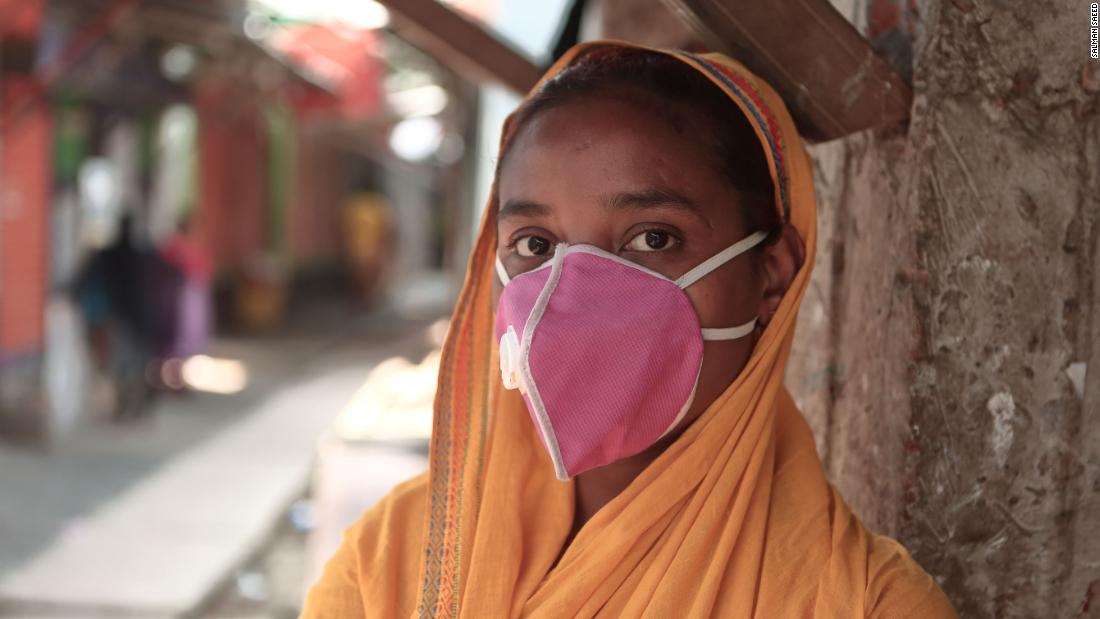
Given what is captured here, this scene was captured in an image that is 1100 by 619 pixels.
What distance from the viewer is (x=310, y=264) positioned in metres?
20.5

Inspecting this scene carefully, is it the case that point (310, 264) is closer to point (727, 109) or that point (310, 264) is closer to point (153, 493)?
point (153, 493)

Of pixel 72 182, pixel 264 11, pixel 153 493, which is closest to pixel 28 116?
pixel 72 182

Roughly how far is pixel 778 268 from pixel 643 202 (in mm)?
231

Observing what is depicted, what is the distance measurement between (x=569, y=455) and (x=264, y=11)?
8.35 metres

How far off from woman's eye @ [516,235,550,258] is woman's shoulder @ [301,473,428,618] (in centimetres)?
37

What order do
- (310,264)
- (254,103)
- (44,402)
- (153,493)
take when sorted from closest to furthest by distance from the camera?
(153,493) < (44,402) < (254,103) < (310,264)

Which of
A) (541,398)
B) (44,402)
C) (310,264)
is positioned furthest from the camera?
(310,264)

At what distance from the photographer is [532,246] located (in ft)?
4.26

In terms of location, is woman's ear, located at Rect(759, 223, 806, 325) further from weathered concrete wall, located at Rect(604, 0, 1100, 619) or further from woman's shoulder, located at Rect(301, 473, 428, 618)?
woman's shoulder, located at Rect(301, 473, 428, 618)

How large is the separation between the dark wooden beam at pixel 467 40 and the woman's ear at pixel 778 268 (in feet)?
2.58

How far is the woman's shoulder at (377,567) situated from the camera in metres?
1.33

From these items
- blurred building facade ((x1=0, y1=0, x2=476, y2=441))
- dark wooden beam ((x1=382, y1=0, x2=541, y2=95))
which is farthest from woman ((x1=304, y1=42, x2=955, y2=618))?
blurred building facade ((x1=0, y1=0, x2=476, y2=441))

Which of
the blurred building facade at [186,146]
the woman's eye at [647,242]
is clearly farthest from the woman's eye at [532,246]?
the blurred building facade at [186,146]

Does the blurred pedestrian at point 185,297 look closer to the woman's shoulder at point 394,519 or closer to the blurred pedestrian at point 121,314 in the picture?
the blurred pedestrian at point 121,314
